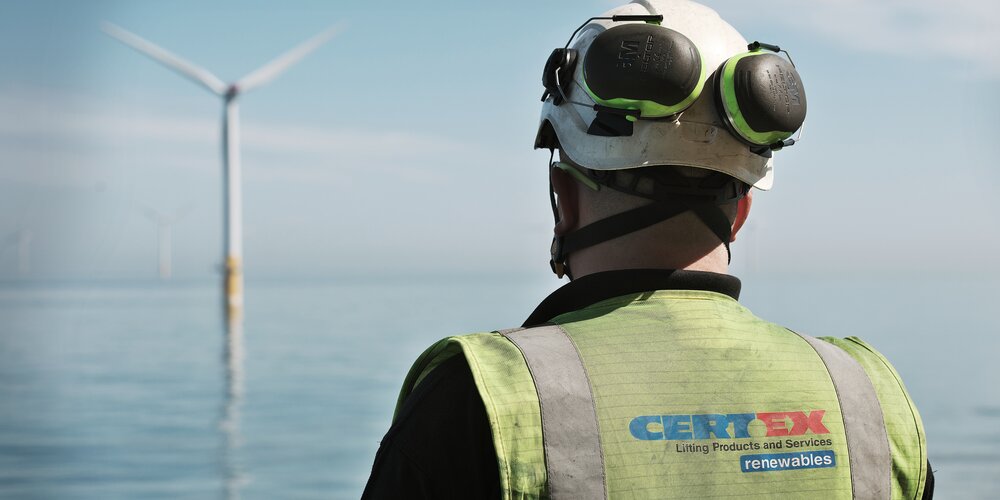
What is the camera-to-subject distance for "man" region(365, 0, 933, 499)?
1.99m

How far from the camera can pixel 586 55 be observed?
7.93 ft

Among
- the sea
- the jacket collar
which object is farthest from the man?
the sea

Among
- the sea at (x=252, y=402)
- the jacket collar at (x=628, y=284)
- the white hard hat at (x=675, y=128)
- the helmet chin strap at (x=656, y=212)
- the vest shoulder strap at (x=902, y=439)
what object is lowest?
the sea at (x=252, y=402)

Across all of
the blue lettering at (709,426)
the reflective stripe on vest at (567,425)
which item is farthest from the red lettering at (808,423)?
the reflective stripe on vest at (567,425)

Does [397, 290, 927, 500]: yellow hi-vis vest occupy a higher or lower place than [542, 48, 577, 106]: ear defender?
lower

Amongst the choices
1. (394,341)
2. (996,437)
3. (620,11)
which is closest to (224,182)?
(394,341)

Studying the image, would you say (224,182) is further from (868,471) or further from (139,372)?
(868,471)

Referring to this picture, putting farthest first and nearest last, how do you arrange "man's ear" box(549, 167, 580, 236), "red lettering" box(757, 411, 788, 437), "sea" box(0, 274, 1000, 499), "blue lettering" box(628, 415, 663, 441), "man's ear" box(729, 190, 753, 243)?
"sea" box(0, 274, 1000, 499) → "man's ear" box(729, 190, 753, 243) → "man's ear" box(549, 167, 580, 236) → "red lettering" box(757, 411, 788, 437) → "blue lettering" box(628, 415, 663, 441)

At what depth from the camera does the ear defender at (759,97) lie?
2.36 m

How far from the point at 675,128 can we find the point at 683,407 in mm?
643

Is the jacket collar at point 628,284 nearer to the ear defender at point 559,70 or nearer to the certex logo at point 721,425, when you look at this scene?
the certex logo at point 721,425

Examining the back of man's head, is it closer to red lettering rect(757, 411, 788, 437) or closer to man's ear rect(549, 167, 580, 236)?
man's ear rect(549, 167, 580, 236)

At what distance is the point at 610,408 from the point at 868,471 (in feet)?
2.04

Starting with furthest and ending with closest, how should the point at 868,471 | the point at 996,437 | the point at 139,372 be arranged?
the point at 139,372
the point at 996,437
the point at 868,471
